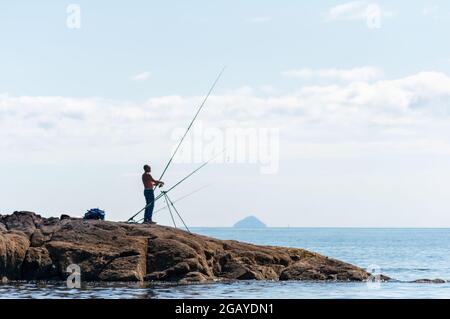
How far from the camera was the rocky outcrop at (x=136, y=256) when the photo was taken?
32344mm

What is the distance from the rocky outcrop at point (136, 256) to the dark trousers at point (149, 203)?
1075 mm

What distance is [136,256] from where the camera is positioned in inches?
1282

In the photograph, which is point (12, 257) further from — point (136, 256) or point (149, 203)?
point (149, 203)

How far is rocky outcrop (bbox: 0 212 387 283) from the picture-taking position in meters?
32.3

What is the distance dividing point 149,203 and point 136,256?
3.61 m

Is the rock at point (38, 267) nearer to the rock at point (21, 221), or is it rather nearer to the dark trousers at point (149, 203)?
the rock at point (21, 221)

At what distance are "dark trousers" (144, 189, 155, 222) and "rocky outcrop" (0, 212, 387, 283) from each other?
1075mm

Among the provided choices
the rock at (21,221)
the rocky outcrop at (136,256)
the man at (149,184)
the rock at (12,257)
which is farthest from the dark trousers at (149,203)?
the rock at (12,257)

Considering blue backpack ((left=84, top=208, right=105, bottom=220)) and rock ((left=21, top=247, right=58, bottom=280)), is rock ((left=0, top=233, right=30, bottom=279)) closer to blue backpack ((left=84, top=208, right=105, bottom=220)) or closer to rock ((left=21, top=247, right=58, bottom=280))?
rock ((left=21, top=247, right=58, bottom=280))

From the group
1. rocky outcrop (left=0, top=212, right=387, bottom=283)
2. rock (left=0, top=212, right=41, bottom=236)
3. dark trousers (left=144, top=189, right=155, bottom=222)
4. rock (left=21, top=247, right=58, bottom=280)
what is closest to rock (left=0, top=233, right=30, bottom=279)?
rocky outcrop (left=0, top=212, right=387, bottom=283)

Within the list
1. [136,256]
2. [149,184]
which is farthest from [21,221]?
[136,256]
